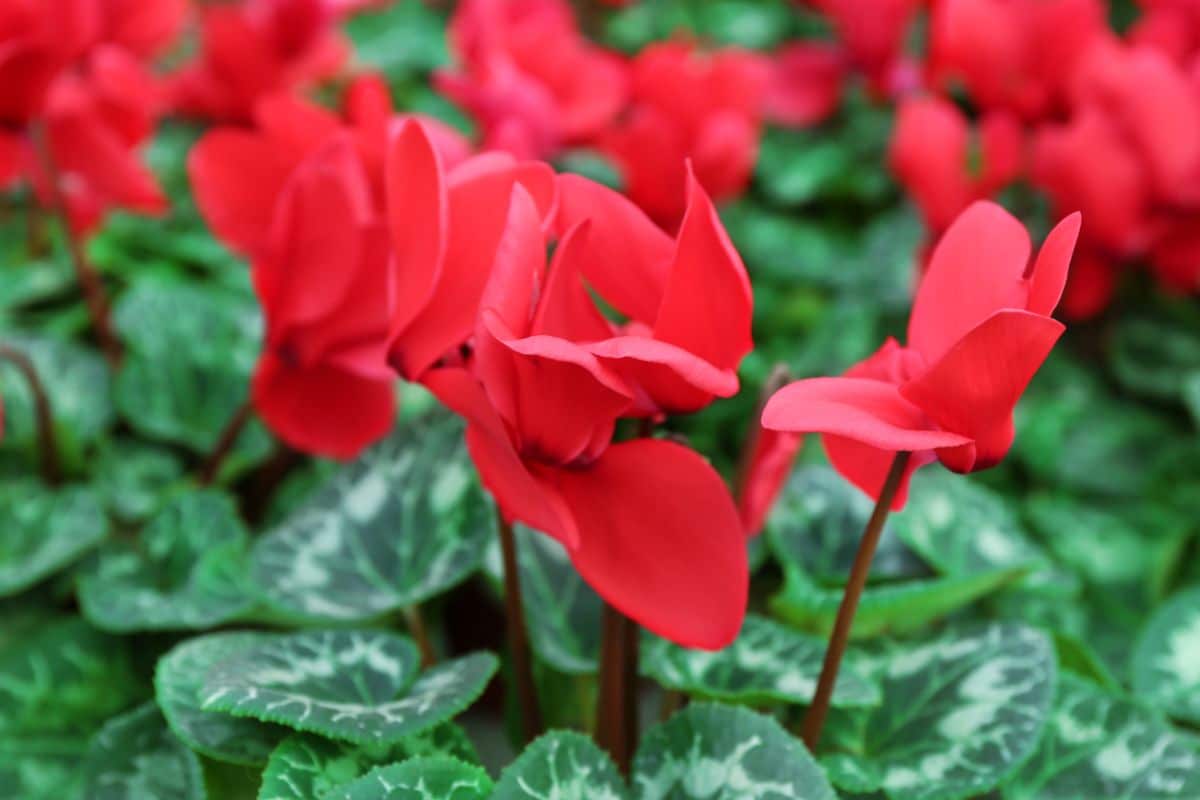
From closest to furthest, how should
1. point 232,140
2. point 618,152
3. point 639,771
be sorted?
1. point 639,771
2. point 232,140
3. point 618,152

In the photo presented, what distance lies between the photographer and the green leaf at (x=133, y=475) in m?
1.00

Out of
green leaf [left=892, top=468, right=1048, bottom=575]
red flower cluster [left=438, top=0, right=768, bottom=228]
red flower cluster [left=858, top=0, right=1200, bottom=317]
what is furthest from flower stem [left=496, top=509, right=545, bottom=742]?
red flower cluster [left=858, top=0, right=1200, bottom=317]

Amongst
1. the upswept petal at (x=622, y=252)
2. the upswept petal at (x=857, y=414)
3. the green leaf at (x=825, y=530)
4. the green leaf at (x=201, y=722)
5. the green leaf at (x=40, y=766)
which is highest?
the upswept petal at (x=622, y=252)

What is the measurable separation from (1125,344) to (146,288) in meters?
1.03

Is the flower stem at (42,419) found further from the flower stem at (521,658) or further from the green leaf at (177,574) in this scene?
the flower stem at (521,658)

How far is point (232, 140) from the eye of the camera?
0.84m

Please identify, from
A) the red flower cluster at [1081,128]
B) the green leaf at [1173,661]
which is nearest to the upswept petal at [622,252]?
the green leaf at [1173,661]

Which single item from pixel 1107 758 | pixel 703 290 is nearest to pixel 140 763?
pixel 703 290

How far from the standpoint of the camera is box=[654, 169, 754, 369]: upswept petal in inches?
19.5

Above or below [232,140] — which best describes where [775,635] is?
below

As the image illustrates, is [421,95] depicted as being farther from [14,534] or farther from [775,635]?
[775,635]

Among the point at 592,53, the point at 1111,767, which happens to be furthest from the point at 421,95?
the point at 1111,767

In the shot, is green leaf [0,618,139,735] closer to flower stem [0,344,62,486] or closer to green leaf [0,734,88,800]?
green leaf [0,734,88,800]

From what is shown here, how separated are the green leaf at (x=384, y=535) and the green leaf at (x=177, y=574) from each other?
71 mm
